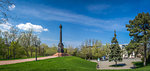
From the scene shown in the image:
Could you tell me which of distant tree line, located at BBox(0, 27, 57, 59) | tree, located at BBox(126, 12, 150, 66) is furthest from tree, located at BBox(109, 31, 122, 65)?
distant tree line, located at BBox(0, 27, 57, 59)

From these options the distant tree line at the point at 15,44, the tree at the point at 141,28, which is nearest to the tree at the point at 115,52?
the tree at the point at 141,28

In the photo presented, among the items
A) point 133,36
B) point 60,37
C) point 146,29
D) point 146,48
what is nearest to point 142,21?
point 146,29

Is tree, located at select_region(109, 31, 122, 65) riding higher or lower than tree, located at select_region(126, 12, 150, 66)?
lower

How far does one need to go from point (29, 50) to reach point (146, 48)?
1500 inches

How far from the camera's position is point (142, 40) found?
21.1 m

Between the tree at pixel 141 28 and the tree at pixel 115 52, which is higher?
the tree at pixel 141 28

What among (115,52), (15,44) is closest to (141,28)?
(115,52)

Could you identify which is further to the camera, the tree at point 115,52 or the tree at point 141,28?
the tree at point 115,52

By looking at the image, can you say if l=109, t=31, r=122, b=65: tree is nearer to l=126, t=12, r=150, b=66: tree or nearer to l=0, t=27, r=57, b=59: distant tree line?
l=126, t=12, r=150, b=66: tree

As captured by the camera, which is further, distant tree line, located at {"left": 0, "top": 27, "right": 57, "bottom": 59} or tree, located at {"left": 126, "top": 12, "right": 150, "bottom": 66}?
distant tree line, located at {"left": 0, "top": 27, "right": 57, "bottom": 59}

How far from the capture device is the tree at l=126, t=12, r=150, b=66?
68.7 ft

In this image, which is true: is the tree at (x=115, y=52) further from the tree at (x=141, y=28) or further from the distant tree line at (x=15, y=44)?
the distant tree line at (x=15, y=44)

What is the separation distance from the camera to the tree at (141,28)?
2094 cm

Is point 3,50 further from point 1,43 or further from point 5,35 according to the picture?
point 5,35
